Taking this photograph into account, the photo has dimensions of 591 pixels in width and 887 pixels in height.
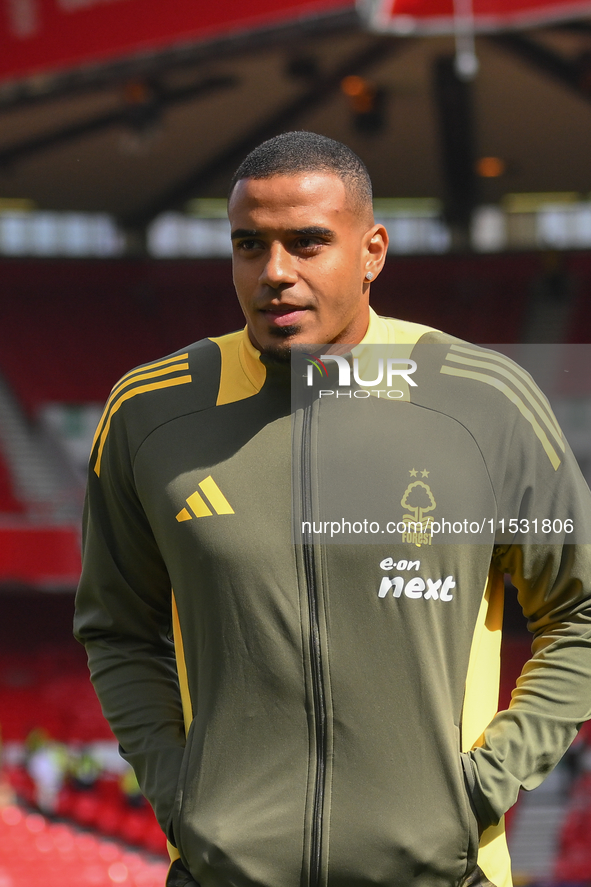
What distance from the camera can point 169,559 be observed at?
132cm

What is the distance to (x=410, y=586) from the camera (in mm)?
1241

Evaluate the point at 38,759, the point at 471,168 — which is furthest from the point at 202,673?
Answer: the point at 471,168

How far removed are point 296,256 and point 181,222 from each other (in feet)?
42.1

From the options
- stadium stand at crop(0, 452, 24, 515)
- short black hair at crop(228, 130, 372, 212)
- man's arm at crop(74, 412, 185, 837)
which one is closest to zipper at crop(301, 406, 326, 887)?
man's arm at crop(74, 412, 185, 837)

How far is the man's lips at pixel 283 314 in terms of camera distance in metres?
1.27

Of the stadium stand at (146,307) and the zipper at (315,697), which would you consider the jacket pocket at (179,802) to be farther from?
the stadium stand at (146,307)

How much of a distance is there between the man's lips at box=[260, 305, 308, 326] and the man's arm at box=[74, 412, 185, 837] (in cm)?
27

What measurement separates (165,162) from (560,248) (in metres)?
4.83

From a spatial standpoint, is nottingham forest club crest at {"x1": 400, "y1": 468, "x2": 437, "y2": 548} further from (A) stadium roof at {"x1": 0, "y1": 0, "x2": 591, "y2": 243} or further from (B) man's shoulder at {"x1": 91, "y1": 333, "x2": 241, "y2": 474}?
(A) stadium roof at {"x1": 0, "y1": 0, "x2": 591, "y2": 243}

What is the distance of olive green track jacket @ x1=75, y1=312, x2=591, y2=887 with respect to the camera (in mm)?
1214

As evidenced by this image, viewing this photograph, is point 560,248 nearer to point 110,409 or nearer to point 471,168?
point 471,168

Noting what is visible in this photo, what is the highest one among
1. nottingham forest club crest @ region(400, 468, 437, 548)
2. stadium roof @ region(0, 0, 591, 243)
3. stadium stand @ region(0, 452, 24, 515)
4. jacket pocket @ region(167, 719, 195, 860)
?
stadium roof @ region(0, 0, 591, 243)

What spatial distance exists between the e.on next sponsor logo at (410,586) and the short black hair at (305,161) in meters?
0.44

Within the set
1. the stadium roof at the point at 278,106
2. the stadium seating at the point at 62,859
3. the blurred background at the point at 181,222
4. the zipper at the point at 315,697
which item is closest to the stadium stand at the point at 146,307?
the blurred background at the point at 181,222
